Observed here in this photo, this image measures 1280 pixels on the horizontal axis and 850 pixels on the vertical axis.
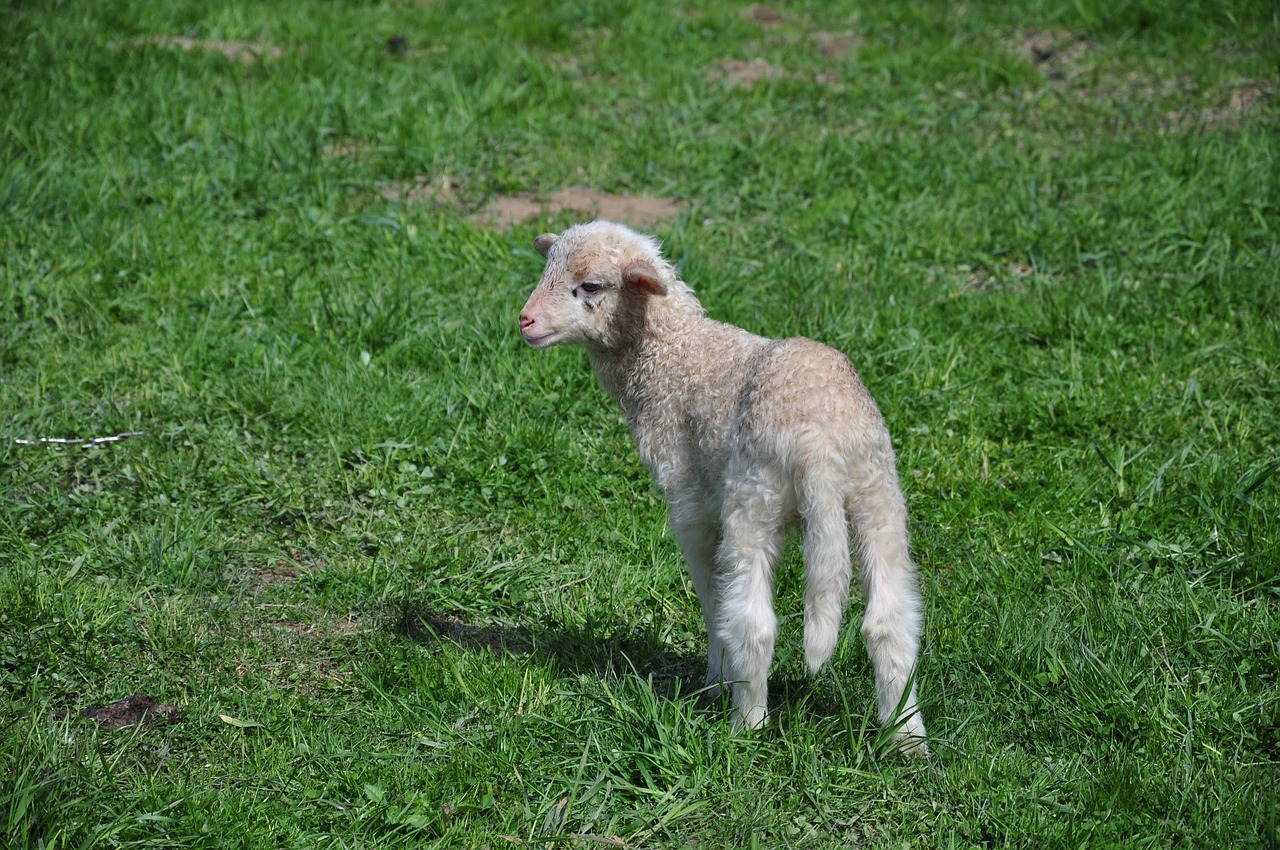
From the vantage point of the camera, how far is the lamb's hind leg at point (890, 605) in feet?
11.4

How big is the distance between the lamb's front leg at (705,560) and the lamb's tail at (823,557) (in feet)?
1.53

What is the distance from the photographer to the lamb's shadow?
4031 mm

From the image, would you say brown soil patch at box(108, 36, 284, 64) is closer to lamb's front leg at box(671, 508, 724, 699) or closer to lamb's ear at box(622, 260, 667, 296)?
lamb's ear at box(622, 260, 667, 296)

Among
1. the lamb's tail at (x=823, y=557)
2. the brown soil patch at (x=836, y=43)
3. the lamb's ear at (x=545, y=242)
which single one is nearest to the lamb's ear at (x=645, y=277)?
the lamb's ear at (x=545, y=242)

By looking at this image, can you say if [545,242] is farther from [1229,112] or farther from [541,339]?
[1229,112]

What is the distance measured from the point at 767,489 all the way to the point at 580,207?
389 cm

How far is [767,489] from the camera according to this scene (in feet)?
11.5

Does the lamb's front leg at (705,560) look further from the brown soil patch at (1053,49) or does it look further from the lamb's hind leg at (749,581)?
the brown soil patch at (1053,49)

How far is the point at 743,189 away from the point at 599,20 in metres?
3.00

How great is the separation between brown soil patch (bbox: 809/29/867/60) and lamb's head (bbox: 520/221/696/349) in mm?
5353

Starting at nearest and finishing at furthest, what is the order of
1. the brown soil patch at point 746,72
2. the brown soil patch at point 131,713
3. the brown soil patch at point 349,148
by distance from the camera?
the brown soil patch at point 131,713 → the brown soil patch at point 349,148 → the brown soil patch at point 746,72

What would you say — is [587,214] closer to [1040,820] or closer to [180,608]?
[180,608]

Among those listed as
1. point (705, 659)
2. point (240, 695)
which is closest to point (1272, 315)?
point (705, 659)

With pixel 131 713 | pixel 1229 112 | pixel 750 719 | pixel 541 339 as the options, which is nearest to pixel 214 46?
pixel 541 339
